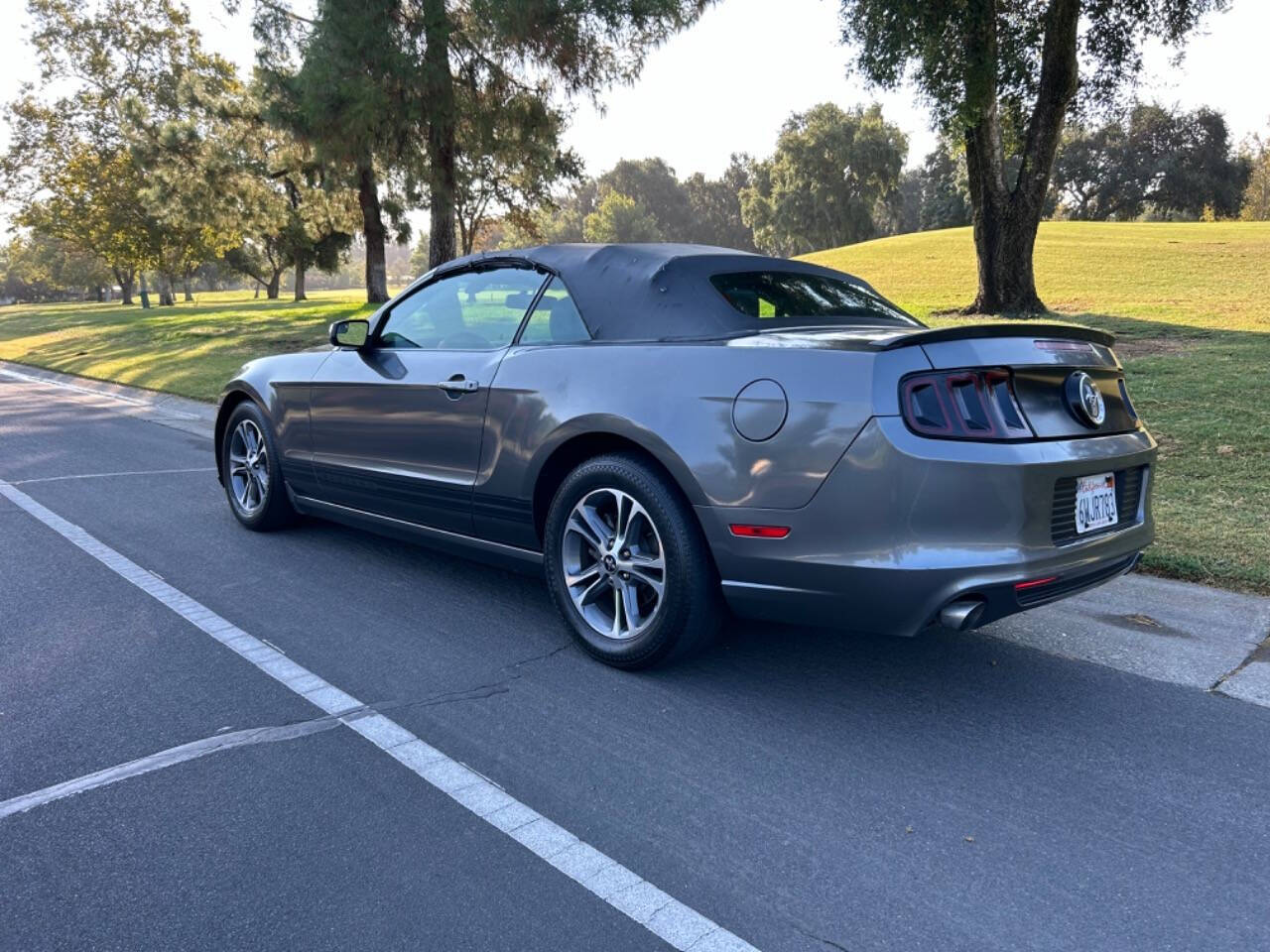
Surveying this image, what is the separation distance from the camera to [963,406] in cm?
293

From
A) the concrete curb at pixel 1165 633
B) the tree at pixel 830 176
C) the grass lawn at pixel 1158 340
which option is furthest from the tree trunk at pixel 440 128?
the tree at pixel 830 176

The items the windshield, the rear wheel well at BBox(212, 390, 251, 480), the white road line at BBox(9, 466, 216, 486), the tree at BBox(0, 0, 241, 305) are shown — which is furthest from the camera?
the tree at BBox(0, 0, 241, 305)

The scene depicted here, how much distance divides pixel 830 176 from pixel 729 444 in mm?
71334

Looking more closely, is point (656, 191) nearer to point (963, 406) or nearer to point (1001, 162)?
point (1001, 162)

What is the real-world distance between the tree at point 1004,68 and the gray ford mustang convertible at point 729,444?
12021 mm

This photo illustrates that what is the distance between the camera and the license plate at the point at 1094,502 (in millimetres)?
3109

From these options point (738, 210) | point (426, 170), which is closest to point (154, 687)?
point (426, 170)

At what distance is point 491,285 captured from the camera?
170 inches

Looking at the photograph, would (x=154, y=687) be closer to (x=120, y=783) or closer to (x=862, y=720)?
(x=120, y=783)

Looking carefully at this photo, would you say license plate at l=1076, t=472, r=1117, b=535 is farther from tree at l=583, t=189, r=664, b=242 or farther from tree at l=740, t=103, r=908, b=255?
tree at l=583, t=189, r=664, b=242

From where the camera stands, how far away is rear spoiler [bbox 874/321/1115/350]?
2.96 metres

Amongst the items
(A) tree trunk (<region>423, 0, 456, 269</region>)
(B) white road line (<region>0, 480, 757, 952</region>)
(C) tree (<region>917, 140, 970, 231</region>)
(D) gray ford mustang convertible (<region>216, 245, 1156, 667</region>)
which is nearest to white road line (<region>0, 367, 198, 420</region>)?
(A) tree trunk (<region>423, 0, 456, 269</region>)

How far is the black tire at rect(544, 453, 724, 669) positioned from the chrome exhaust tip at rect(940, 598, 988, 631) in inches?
32.0

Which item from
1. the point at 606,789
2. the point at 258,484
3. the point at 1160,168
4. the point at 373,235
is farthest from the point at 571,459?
the point at 1160,168
